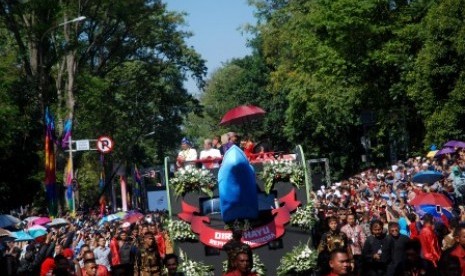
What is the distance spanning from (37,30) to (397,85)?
18.5 meters

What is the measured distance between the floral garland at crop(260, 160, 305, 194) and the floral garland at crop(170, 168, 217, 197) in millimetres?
871

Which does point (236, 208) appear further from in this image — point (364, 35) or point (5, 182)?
point (364, 35)

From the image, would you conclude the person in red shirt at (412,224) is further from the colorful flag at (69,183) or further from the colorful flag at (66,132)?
the colorful flag at (69,183)

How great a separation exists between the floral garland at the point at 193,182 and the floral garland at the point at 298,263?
67.5 inches

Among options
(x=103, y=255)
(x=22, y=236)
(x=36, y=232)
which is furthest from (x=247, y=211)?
(x=36, y=232)

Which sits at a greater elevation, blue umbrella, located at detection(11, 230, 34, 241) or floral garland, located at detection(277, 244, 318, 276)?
blue umbrella, located at detection(11, 230, 34, 241)

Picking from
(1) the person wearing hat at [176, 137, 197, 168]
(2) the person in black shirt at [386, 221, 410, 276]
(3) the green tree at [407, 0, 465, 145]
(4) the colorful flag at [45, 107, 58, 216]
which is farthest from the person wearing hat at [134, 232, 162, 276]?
(3) the green tree at [407, 0, 465, 145]

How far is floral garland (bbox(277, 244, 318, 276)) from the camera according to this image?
15.3m

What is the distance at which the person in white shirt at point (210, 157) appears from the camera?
16.7 metres

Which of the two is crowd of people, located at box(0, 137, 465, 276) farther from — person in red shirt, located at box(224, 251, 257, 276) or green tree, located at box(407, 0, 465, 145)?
green tree, located at box(407, 0, 465, 145)

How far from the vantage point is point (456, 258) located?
33.3ft

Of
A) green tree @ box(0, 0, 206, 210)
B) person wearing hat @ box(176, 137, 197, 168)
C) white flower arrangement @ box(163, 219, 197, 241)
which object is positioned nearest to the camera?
white flower arrangement @ box(163, 219, 197, 241)

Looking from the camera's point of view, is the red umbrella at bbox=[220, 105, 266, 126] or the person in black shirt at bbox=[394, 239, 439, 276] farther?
the red umbrella at bbox=[220, 105, 266, 126]

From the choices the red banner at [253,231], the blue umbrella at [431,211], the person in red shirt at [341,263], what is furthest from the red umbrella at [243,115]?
the person in red shirt at [341,263]
